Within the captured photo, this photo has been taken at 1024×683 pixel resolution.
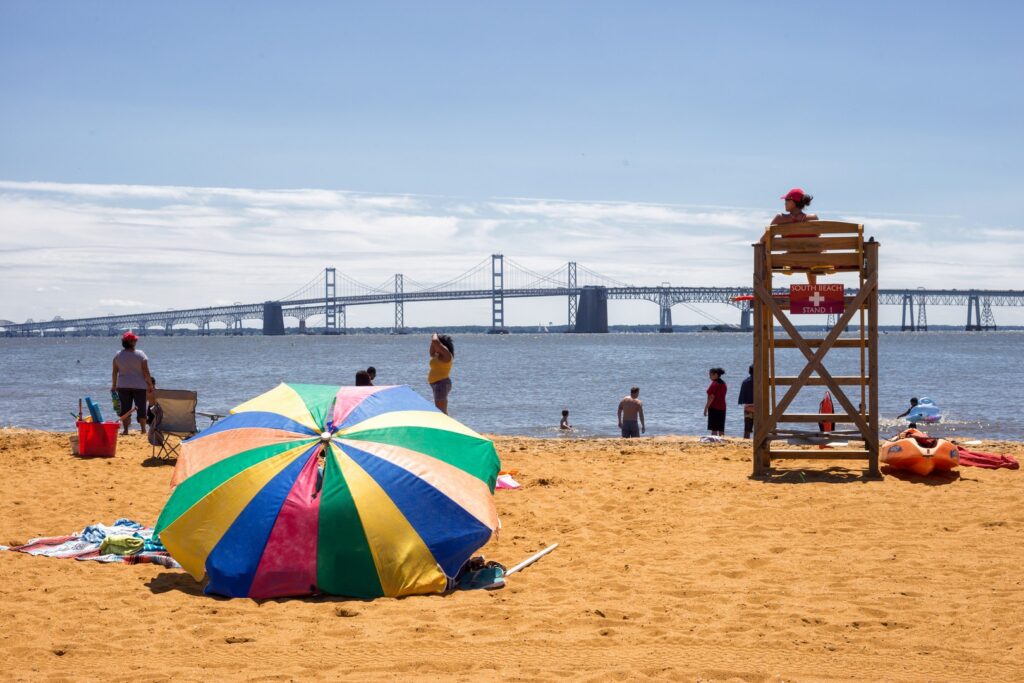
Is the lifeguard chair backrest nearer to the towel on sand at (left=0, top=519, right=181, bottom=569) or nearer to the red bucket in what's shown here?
the towel on sand at (left=0, top=519, right=181, bottom=569)

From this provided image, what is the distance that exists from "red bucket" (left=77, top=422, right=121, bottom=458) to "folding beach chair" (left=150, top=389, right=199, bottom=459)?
476 mm

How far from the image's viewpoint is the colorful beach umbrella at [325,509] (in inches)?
184

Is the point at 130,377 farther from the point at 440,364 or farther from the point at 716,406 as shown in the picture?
the point at 716,406

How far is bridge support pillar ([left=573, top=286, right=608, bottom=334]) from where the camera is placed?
304ft

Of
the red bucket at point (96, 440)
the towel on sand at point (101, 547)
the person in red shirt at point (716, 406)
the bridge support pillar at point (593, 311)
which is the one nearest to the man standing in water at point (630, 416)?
the person in red shirt at point (716, 406)

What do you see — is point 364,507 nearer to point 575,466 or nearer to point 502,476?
point 502,476

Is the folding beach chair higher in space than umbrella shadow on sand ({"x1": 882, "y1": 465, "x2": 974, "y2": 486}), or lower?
higher

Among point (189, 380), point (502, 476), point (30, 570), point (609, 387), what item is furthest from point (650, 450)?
point (189, 380)

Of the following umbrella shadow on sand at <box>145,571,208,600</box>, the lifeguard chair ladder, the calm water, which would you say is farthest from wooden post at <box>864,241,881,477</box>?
the calm water

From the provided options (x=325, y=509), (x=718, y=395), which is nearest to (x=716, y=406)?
(x=718, y=395)

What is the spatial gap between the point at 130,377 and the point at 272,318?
286 feet

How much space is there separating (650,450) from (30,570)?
6318 mm

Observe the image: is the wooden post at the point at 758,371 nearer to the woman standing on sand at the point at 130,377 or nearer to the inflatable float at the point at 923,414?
the woman standing on sand at the point at 130,377

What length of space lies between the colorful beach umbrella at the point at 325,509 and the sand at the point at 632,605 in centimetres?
15
